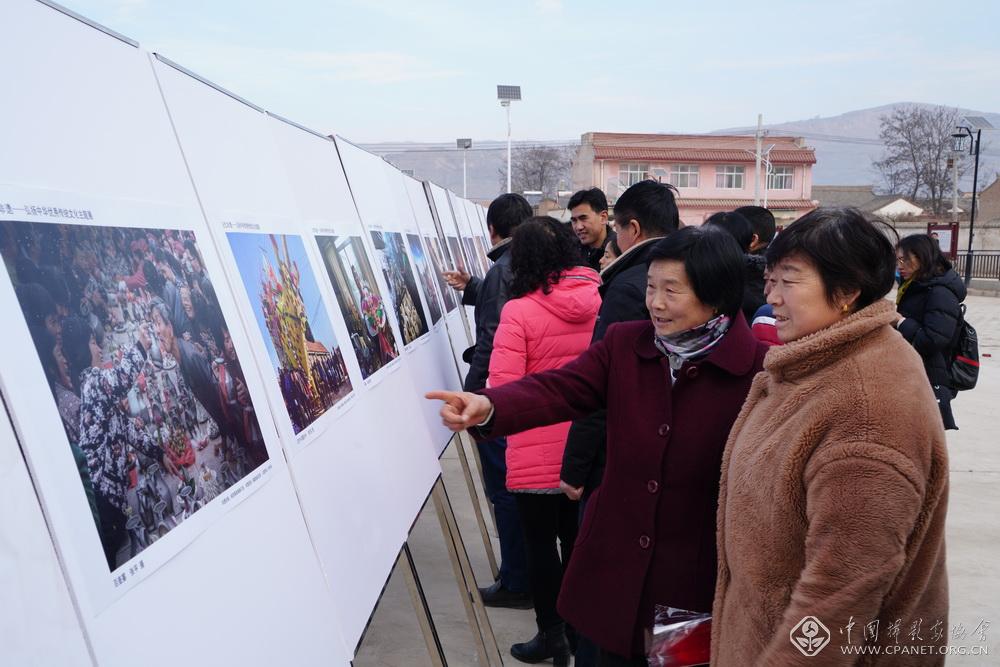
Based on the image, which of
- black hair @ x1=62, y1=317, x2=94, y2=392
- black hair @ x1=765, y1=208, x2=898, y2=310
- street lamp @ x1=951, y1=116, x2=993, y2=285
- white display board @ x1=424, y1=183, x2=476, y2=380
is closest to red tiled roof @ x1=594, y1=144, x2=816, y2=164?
street lamp @ x1=951, y1=116, x2=993, y2=285

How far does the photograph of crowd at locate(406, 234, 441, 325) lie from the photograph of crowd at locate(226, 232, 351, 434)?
219cm

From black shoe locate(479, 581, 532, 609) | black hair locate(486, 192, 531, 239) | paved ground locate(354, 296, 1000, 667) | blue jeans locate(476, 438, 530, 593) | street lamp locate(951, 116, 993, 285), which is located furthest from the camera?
street lamp locate(951, 116, 993, 285)

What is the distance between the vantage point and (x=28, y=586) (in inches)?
39.8

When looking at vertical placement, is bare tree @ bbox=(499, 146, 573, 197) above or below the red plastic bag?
below

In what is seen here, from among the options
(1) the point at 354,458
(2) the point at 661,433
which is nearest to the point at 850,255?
(2) the point at 661,433

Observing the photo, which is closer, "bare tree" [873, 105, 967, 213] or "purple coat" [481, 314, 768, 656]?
"purple coat" [481, 314, 768, 656]

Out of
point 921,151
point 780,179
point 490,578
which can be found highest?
point 490,578

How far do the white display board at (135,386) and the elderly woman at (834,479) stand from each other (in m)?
0.93

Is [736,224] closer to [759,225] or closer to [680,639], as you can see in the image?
[759,225]

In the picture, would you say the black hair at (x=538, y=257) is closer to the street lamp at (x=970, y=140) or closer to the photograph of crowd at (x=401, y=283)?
the photograph of crowd at (x=401, y=283)

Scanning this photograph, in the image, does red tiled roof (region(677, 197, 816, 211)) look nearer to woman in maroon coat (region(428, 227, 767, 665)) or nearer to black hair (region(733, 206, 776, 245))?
black hair (region(733, 206, 776, 245))

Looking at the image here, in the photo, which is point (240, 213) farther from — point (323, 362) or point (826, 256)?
point (826, 256)

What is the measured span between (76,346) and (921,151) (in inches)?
3211

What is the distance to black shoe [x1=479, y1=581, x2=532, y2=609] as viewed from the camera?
178 inches
